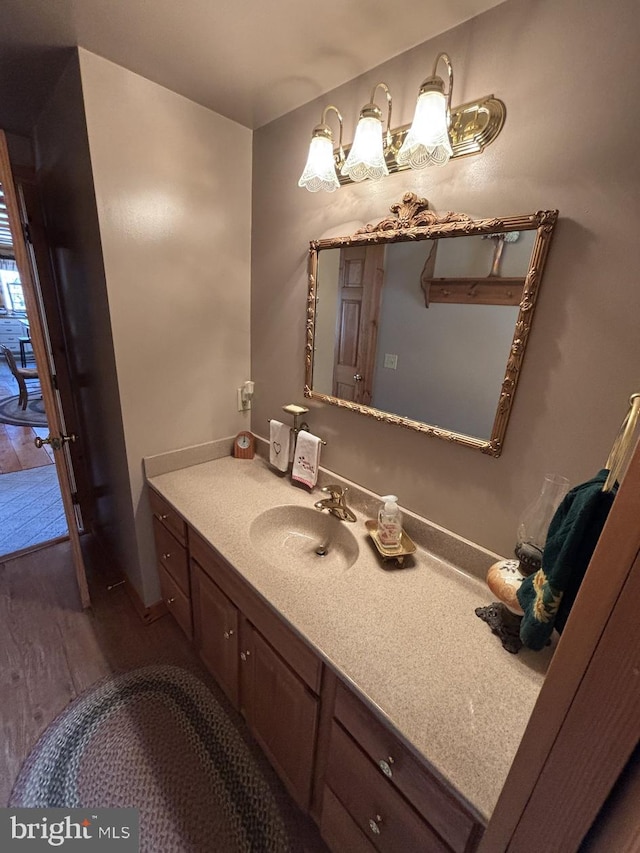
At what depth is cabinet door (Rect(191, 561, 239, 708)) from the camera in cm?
118

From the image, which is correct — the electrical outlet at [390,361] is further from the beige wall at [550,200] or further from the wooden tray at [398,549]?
the wooden tray at [398,549]

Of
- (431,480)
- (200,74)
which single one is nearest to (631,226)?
(431,480)

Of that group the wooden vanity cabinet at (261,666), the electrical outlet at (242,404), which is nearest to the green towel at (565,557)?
the wooden vanity cabinet at (261,666)

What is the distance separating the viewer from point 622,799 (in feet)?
1.20

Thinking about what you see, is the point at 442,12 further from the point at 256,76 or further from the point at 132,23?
the point at 132,23

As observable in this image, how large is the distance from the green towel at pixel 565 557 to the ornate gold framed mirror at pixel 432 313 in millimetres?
359

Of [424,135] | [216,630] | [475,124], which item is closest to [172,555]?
[216,630]

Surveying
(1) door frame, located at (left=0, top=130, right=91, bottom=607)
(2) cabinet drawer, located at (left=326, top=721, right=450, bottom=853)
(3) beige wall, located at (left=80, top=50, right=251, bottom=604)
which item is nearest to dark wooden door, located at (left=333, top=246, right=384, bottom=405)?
(3) beige wall, located at (left=80, top=50, right=251, bottom=604)

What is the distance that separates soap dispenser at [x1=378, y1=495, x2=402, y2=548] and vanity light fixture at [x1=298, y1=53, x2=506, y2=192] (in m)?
0.96

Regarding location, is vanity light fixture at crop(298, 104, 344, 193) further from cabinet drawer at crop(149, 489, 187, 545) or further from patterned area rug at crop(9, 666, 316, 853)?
patterned area rug at crop(9, 666, 316, 853)

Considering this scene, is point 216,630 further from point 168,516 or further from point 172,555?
point 168,516

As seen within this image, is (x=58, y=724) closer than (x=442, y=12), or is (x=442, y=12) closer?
(x=442, y=12)

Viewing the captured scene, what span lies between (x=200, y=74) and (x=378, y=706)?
1819 mm

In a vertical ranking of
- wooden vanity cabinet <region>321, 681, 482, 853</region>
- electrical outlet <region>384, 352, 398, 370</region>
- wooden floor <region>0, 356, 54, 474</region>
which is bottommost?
wooden floor <region>0, 356, 54, 474</region>
